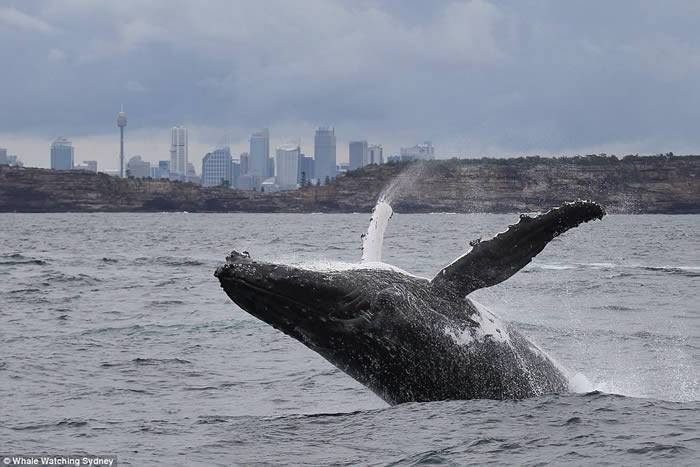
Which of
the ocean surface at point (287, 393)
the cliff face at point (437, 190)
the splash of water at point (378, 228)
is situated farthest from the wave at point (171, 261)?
the cliff face at point (437, 190)

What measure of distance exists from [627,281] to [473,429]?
20.4 meters

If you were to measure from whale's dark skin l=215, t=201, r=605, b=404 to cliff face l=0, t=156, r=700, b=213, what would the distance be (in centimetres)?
8849

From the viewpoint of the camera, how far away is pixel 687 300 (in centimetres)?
2162

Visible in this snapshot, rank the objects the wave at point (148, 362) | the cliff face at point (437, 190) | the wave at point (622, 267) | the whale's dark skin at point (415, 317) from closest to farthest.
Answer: the whale's dark skin at point (415, 317) < the wave at point (148, 362) < the wave at point (622, 267) < the cliff face at point (437, 190)

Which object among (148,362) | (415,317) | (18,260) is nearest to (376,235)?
(415,317)

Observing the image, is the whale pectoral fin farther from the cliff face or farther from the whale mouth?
the cliff face

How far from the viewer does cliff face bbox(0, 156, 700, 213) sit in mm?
134375

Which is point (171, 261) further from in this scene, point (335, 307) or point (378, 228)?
point (335, 307)

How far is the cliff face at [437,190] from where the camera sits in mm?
134375

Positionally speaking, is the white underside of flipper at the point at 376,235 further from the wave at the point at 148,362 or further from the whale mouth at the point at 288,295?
the wave at the point at 148,362

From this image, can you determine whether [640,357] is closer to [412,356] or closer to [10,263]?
[412,356]

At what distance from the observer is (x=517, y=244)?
802 centimetres

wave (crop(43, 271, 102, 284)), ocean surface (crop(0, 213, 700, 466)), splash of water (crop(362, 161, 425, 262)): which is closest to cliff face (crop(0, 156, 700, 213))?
wave (crop(43, 271, 102, 284))

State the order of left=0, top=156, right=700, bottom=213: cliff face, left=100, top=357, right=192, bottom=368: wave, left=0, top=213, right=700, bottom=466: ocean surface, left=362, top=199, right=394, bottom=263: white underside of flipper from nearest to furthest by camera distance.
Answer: left=0, top=213, right=700, bottom=466: ocean surface, left=362, top=199, right=394, bottom=263: white underside of flipper, left=100, top=357, right=192, bottom=368: wave, left=0, top=156, right=700, bottom=213: cliff face
